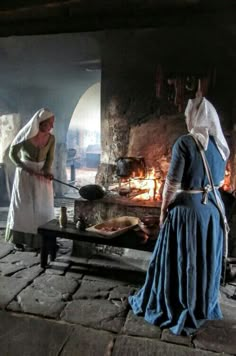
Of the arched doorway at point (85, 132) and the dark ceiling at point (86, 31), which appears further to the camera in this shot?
the arched doorway at point (85, 132)

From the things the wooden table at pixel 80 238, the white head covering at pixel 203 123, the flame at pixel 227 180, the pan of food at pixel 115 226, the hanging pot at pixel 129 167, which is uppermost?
the white head covering at pixel 203 123

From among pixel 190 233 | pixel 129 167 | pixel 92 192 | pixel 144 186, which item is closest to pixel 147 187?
pixel 144 186

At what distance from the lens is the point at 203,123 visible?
262cm

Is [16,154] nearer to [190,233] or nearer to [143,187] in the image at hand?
[143,187]

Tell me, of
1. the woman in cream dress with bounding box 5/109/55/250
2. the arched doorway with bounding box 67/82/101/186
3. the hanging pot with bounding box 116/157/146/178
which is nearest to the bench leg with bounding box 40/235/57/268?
the woman in cream dress with bounding box 5/109/55/250

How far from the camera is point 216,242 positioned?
8.97 ft

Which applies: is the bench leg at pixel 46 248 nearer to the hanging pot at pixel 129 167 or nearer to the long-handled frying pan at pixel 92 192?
the long-handled frying pan at pixel 92 192

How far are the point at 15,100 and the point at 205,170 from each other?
6007mm

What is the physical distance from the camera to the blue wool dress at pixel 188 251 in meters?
2.63

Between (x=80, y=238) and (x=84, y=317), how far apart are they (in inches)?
34.6

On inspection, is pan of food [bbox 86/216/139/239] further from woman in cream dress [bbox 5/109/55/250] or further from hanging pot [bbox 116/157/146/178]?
woman in cream dress [bbox 5/109/55/250]

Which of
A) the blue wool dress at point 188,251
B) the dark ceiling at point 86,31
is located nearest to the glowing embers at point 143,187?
the blue wool dress at point 188,251

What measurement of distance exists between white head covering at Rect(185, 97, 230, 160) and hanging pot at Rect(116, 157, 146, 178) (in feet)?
5.41

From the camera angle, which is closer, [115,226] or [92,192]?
[115,226]
